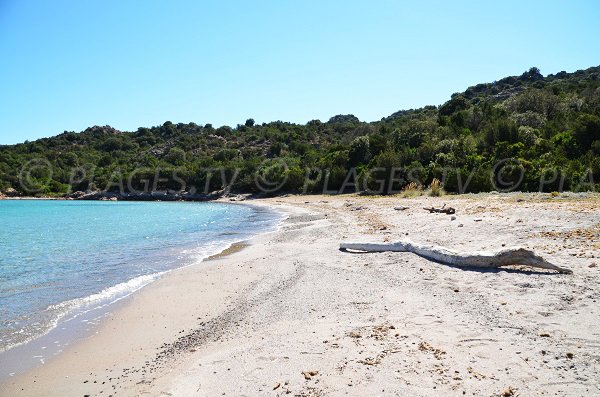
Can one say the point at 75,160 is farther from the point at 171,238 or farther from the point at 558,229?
the point at 558,229

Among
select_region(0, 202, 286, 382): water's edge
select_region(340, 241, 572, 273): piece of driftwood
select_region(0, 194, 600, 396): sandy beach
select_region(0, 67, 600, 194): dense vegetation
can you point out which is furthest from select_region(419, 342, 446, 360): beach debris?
select_region(0, 67, 600, 194): dense vegetation

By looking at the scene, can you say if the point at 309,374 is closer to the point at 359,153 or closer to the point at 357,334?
the point at 357,334

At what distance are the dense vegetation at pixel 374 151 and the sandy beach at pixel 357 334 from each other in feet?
62.4

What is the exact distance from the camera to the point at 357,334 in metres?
5.37

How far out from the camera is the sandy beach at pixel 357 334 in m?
4.12

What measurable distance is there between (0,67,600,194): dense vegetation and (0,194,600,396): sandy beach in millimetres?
19034

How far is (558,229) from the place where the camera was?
1078 centimetres

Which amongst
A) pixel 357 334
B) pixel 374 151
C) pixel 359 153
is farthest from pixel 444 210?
pixel 374 151

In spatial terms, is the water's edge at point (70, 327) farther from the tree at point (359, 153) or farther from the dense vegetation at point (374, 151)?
the tree at point (359, 153)

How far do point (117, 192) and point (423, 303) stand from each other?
78471 millimetres

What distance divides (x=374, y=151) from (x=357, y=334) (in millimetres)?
44510

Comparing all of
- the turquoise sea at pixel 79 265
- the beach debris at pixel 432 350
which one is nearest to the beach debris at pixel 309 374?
the beach debris at pixel 432 350

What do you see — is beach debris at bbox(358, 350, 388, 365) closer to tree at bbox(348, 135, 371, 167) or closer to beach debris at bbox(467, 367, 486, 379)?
beach debris at bbox(467, 367, 486, 379)

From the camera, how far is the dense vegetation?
28.4m
